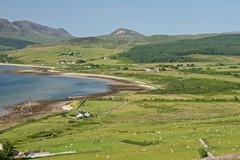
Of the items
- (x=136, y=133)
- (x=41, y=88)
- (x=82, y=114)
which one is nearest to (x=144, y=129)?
(x=136, y=133)

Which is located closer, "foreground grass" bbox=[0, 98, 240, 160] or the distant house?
"foreground grass" bbox=[0, 98, 240, 160]

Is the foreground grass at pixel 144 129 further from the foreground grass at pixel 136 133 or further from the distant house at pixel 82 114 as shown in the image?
the distant house at pixel 82 114

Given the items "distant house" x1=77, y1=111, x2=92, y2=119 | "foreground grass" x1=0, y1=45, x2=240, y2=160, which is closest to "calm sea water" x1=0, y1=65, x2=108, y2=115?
"distant house" x1=77, y1=111, x2=92, y2=119

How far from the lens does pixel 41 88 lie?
16525 cm

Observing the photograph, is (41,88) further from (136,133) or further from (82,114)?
(136,133)

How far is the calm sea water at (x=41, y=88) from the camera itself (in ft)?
451

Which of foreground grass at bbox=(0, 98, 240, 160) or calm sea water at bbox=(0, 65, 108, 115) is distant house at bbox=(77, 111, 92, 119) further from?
calm sea water at bbox=(0, 65, 108, 115)

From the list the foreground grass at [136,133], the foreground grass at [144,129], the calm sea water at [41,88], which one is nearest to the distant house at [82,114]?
the foreground grass at [144,129]

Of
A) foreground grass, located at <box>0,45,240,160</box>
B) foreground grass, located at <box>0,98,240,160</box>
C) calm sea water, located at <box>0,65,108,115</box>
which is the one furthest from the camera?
calm sea water, located at <box>0,65,108,115</box>

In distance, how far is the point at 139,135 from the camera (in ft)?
218

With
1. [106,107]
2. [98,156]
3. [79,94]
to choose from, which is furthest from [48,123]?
[79,94]

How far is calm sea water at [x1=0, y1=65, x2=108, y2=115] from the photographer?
137375 mm

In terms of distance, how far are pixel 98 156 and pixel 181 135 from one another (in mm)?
18519

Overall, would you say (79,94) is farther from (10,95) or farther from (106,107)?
(106,107)
